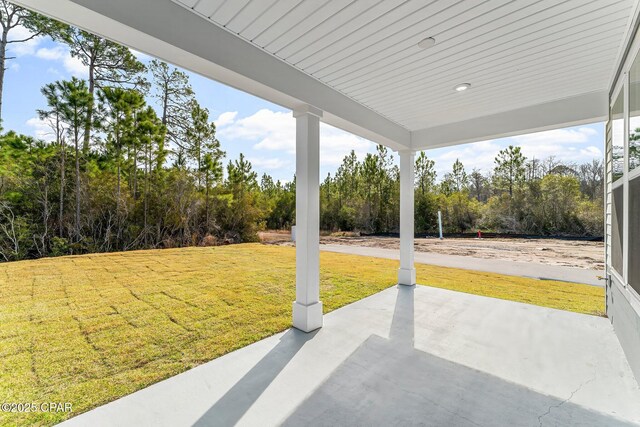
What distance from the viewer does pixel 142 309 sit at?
346 cm

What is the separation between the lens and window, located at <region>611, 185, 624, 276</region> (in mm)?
2455

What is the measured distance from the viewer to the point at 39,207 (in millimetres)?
6652

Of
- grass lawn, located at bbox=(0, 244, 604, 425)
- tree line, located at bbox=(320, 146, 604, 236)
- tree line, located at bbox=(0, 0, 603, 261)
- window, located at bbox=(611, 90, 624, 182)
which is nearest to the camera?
grass lawn, located at bbox=(0, 244, 604, 425)

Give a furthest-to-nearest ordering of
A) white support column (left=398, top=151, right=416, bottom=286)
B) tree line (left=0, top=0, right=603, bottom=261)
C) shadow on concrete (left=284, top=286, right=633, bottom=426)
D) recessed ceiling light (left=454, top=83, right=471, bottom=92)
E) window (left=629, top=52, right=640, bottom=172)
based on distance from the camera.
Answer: tree line (left=0, top=0, right=603, bottom=261)
white support column (left=398, top=151, right=416, bottom=286)
recessed ceiling light (left=454, top=83, right=471, bottom=92)
window (left=629, top=52, right=640, bottom=172)
shadow on concrete (left=284, top=286, right=633, bottom=426)

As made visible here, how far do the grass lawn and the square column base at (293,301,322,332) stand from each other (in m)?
0.24

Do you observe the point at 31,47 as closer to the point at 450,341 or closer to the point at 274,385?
the point at 274,385

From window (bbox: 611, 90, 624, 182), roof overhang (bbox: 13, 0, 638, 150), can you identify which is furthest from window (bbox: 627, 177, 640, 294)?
roof overhang (bbox: 13, 0, 638, 150)

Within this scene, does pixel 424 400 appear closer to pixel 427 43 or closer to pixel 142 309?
pixel 427 43

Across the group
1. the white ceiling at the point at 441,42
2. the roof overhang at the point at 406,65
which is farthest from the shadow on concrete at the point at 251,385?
the white ceiling at the point at 441,42

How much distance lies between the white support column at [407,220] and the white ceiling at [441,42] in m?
1.60

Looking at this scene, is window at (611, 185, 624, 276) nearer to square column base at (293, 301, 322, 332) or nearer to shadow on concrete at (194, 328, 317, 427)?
square column base at (293, 301, 322, 332)

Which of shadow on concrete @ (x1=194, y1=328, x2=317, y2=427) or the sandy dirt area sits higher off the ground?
the sandy dirt area

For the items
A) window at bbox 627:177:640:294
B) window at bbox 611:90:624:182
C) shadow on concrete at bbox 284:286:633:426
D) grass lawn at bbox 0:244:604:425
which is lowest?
shadow on concrete at bbox 284:286:633:426

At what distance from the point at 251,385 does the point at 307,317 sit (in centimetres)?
97
